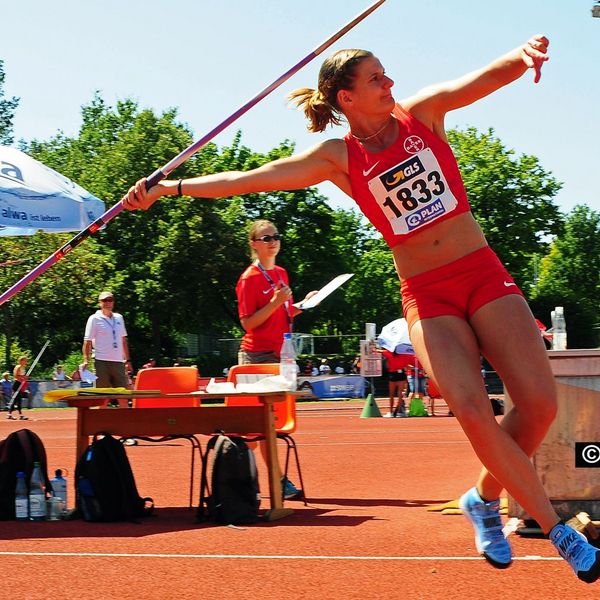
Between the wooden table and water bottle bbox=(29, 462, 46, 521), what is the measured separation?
39 centimetres

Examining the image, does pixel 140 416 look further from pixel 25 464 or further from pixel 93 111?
pixel 93 111

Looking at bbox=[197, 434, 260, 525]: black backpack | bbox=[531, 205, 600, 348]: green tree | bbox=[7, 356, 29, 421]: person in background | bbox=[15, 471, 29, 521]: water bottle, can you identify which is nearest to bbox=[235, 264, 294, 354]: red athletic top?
bbox=[197, 434, 260, 525]: black backpack

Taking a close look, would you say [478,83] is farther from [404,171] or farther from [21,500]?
[21,500]

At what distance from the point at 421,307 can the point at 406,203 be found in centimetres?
41

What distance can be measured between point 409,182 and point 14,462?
15.5 ft

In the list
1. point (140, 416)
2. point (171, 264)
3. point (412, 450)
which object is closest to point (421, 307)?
point (140, 416)

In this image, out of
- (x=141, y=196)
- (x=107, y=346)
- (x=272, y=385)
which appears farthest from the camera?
(x=107, y=346)

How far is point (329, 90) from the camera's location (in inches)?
191

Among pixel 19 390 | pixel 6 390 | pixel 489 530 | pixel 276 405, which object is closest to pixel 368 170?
pixel 489 530

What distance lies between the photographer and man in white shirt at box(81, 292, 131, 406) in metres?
13.9

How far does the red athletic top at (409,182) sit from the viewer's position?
14.8ft

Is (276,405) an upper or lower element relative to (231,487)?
upper

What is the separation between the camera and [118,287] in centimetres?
4969

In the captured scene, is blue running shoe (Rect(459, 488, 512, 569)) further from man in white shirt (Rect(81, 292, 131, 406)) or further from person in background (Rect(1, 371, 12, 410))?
person in background (Rect(1, 371, 12, 410))
